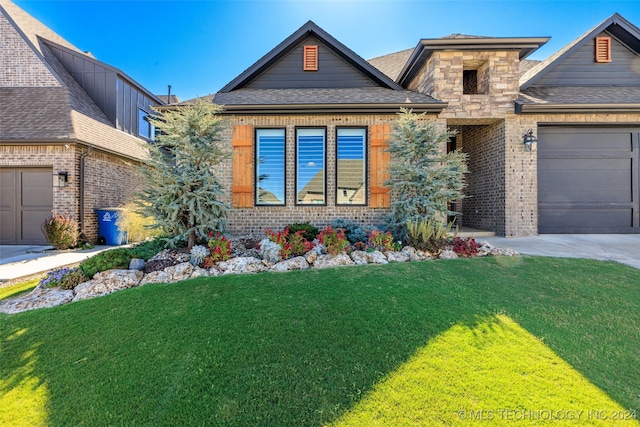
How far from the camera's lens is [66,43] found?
11320mm

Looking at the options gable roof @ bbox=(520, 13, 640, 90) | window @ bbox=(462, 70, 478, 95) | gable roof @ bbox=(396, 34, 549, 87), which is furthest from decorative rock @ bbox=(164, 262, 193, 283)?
gable roof @ bbox=(520, 13, 640, 90)

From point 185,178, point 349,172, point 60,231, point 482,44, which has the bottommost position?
point 60,231

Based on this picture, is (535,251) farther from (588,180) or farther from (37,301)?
(37,301)

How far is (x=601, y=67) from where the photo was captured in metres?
8.23

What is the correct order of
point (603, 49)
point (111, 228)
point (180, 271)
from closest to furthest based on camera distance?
point (180, 271)
point (111, 228)
point (603, 49)

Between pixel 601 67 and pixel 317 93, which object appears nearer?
pixel 317 93

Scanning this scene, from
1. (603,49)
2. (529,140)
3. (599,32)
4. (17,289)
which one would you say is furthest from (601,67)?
(17,289)

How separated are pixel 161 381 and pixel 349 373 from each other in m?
1.45

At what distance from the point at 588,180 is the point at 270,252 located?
30.2ft

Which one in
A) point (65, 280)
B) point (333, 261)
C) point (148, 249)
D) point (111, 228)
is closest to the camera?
point (65, 280)

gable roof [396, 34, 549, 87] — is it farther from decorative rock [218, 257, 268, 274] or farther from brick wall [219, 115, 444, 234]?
decorative rock [218, 257, 268, 274]

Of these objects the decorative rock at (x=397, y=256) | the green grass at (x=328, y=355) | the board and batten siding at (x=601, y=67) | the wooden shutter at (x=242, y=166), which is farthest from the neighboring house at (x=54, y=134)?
the board and batten siding at (x=601, y=67)

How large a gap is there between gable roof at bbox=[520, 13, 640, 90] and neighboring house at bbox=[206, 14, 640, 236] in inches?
1.2

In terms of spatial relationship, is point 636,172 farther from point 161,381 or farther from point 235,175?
point 161,381
